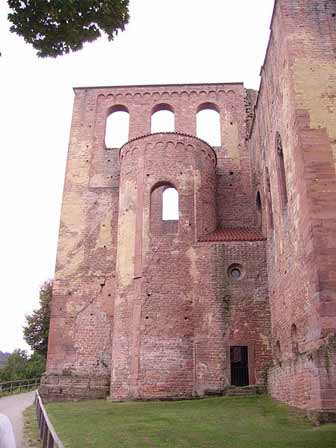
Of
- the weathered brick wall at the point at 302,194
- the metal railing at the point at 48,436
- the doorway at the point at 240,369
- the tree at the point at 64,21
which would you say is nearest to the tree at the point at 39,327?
the doorway at the point at 240,369

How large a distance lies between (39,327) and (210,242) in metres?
16.5

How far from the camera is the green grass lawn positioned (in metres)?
8.26

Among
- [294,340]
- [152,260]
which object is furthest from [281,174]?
[152,260]

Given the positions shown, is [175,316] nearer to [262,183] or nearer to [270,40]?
[262,183]

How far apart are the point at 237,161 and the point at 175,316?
946 cm

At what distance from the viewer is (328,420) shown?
9453mm

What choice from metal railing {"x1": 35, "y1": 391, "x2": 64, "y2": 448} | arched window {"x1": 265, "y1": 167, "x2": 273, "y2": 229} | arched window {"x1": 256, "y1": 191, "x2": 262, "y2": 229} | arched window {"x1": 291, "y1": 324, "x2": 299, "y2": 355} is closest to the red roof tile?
arched window {"x1": 256, "y1": 191, "x2": 262, "y2": 229}

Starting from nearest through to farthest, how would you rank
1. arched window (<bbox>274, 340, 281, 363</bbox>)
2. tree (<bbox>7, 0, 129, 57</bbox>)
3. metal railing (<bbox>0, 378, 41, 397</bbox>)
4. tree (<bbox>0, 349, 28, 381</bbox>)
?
tree (<bbox>7, 0, 129, 57</bbox>), arched window (<bbox>274, 340, 281, 363</bbox>), metal railing (<bbox>0, 378, 41, 397</bbox>), tree (<bbox>0, 349, 28, 381</bbox>)

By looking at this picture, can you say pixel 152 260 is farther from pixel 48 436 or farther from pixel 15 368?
pixel 15 368

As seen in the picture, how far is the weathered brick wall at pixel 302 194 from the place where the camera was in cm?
1080

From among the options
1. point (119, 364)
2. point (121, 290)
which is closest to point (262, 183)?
point (121, 290)

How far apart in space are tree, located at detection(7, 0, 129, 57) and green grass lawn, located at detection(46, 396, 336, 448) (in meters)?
7.10

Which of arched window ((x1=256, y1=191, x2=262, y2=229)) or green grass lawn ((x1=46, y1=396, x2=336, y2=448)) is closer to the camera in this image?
green grass lawn ((x1=46, y1=396, x2=336, y2=448))

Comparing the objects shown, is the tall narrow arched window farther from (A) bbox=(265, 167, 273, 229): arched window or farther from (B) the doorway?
(B) the doorway
